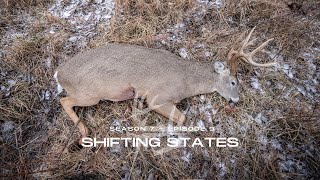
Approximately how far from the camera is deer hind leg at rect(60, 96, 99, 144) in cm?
339

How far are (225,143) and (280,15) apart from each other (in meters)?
2.46

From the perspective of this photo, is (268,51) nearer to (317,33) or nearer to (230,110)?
(317,33)

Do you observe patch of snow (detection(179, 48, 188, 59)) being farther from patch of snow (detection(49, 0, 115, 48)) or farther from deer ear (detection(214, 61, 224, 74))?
patch of snow (detection(49, 0, 115, 48))

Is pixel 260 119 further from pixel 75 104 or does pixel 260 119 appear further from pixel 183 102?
pixel 75 104

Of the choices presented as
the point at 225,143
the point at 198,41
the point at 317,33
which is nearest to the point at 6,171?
the point at 225,143

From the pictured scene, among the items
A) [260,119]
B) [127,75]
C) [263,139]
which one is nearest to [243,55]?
[260,119]

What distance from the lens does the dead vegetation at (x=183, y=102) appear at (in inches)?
130

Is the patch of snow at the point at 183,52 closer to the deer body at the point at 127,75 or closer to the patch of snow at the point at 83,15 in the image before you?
the deer body at the point at 127,75

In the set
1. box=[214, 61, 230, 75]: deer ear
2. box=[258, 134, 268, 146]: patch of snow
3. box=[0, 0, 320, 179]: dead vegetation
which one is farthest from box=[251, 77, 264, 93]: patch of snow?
box=[258, 134, 268, 146]: patch of snow

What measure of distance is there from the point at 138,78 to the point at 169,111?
533 millimetres

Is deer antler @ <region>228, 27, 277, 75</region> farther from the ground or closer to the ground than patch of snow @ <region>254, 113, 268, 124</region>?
farther from the ground

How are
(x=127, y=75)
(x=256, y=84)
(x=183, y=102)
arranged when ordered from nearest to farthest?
1. (x=127, y=75)
2. (x=183, y=102)
3. (x=256, y=84)

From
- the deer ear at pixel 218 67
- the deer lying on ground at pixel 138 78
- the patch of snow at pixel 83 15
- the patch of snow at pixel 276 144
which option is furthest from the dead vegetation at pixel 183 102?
the deer ear at pixel 218 67

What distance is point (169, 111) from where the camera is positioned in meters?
3.49
